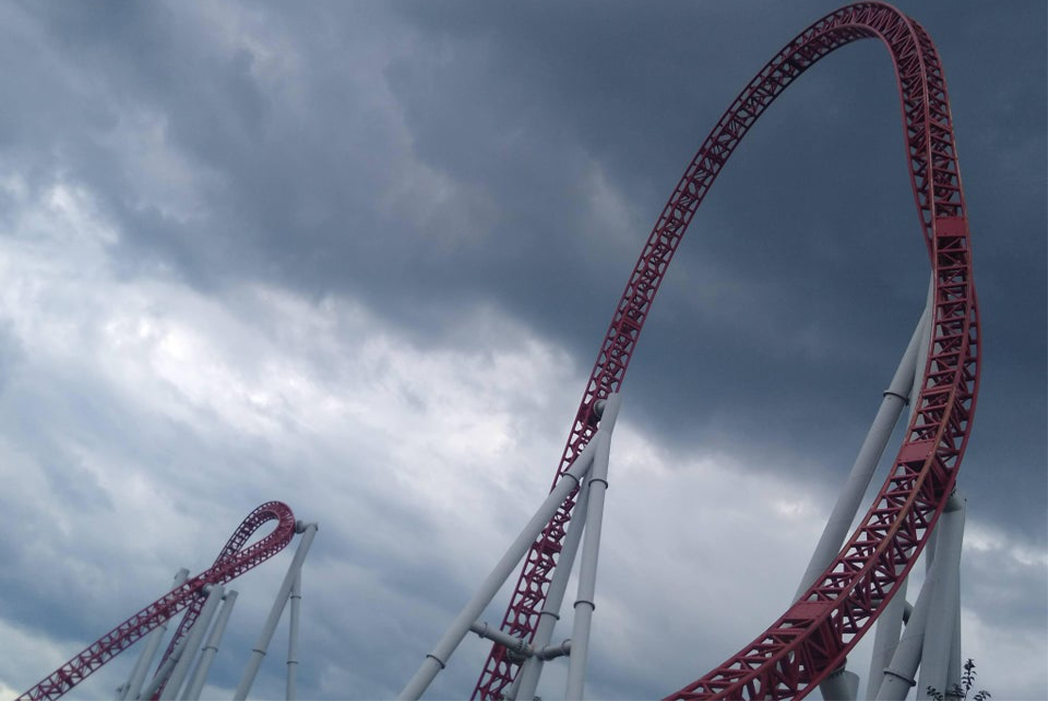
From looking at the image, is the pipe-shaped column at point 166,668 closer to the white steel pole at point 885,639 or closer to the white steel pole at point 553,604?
the white steel pole at point 553,604

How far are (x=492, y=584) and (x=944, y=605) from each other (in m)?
9.03

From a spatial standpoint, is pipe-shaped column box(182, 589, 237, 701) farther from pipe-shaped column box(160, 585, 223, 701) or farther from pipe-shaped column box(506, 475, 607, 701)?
pipe-shaped column box(506, 475, 607, 701)

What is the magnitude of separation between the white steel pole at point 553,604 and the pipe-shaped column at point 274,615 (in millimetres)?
11933

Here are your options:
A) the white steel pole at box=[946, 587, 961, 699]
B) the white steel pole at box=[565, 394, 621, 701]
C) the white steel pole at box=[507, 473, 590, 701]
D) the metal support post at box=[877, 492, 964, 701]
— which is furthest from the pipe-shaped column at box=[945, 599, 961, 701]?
the white steel pole at box=[507, 473, 590, 701]

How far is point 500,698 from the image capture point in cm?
2322

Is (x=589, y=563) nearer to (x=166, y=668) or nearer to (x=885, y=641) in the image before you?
(x=885, y=641)

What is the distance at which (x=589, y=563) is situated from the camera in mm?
20422

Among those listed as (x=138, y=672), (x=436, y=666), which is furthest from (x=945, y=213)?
(x=138, y=672)

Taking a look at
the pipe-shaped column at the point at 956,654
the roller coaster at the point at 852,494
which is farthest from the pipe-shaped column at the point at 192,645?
the pipe-shaped column at the point at 956,654

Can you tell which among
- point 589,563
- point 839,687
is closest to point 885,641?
point 839,687

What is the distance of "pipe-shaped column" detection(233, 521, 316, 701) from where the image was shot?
101ft

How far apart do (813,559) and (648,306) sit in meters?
11.8

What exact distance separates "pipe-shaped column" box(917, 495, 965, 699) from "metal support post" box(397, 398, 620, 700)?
844 cm

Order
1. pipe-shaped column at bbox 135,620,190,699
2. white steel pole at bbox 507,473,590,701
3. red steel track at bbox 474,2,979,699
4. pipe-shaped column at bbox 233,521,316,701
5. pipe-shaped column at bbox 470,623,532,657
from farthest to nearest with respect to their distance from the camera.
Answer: pipe-shaped column at bbox 135,620,190,699
pipe-shaped column at bbox 233,521,316,701
white steel pole at bbox 507,473,590,701
pipe-shaped column at bbox 470,623,532,657
red steel track at bbox 474,2,979,699
